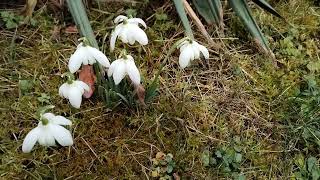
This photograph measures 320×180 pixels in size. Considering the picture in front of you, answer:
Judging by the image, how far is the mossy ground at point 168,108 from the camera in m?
1.97

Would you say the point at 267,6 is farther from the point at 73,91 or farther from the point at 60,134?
the point at 60,134

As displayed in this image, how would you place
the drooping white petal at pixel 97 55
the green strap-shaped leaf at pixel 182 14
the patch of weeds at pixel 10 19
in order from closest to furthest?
the drooping white petal at pixel 97 55 → the green strap-shaped leaf at pixel 182 14 → the patch of weeds at pixel 10 19

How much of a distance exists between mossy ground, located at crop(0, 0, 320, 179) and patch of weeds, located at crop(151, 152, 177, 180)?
2 centimetres

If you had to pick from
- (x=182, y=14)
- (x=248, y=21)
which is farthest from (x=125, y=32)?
(x=248, y=21)

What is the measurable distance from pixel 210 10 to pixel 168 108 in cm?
51

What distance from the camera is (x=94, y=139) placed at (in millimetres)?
2010

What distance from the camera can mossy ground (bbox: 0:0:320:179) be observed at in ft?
6.47

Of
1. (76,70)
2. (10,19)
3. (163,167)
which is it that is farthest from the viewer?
(10,19)

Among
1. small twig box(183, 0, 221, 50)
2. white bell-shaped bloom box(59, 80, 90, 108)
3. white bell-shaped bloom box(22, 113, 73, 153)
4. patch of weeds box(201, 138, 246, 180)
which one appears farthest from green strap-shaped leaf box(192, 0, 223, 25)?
white bell-shaped bloom box(22, 113, 73, 153)

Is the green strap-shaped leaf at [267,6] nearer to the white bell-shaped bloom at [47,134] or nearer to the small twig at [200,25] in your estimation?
the small twig at [200,25]

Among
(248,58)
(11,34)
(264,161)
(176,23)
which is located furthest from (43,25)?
(264,161)

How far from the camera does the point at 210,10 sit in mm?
2355

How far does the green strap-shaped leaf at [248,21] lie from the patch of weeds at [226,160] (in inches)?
20.1

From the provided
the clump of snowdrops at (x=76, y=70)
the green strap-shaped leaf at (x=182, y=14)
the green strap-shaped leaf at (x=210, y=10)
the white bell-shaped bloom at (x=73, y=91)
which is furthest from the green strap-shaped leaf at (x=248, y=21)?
the white bell-shaped bloom at (x=73, y=91)
